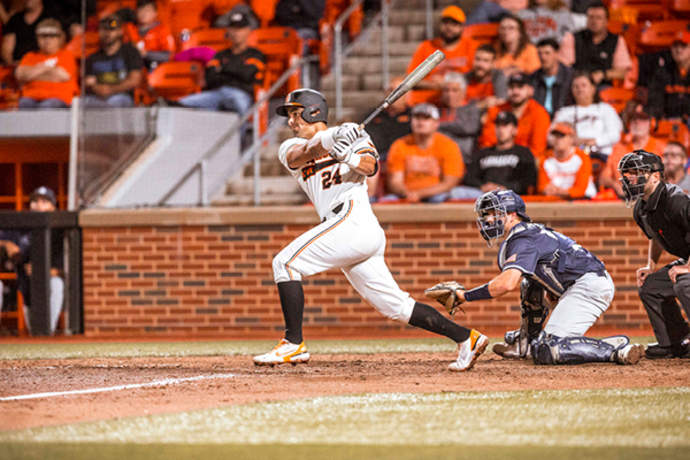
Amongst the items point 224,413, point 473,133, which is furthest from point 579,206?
point 224,413

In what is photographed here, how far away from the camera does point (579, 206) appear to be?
1084cm

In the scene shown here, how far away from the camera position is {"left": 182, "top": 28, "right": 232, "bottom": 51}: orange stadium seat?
14650mm

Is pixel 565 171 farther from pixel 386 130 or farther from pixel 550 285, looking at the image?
pixel 550 285

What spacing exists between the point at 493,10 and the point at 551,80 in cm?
188

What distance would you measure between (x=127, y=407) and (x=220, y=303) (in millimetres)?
6380

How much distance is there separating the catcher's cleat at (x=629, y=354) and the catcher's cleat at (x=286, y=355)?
206 cm

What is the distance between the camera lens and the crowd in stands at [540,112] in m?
11.2

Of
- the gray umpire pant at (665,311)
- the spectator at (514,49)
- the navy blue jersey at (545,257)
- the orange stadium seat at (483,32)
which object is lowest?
the gray umpire pant at (665,311)

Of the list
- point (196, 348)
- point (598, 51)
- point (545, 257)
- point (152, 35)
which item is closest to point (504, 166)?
point (598, 51)

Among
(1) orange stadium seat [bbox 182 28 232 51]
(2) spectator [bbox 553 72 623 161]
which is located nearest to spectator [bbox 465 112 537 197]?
(2) spectator [bbox 553 72 623 161]

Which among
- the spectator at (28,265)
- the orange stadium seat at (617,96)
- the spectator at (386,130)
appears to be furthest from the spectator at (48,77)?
the orange stadium seat at (617,96)

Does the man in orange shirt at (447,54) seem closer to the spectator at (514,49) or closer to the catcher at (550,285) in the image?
the spectator at (514,49)

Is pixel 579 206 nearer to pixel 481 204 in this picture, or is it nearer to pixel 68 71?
pixel 481 204

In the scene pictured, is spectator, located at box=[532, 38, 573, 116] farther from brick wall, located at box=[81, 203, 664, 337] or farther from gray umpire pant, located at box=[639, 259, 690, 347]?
gray umpire pant, located at box=[639, 259, 690, 347]
